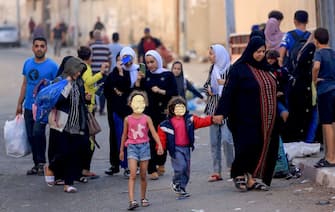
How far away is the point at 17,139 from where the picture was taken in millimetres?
11477

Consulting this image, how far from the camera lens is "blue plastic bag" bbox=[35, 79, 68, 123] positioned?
1031 cm

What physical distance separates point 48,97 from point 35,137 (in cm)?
128

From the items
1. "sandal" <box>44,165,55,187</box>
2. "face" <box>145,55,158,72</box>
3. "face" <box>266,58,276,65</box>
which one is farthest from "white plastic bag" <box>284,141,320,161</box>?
"sandal" <box>44,165,55,187</box>

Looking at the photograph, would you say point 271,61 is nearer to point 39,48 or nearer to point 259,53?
point 259,53

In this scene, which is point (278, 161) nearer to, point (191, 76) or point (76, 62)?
point (76, 62)

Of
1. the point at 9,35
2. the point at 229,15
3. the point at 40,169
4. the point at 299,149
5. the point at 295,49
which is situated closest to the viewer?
the point at 299,149

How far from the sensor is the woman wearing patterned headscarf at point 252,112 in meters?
9.57

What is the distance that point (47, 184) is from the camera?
10820 millimetres

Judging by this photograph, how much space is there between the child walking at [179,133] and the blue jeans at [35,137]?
238 centimetres

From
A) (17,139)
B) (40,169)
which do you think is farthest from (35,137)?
(40,169)

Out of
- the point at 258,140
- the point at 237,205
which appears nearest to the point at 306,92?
the point at 258,140

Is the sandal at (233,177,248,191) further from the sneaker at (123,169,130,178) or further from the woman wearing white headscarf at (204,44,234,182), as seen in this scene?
the sneaker at (123,169,130,178)

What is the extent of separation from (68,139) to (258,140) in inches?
90.3

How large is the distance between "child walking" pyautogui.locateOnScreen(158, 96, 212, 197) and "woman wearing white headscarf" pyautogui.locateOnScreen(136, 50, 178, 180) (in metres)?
1.52
